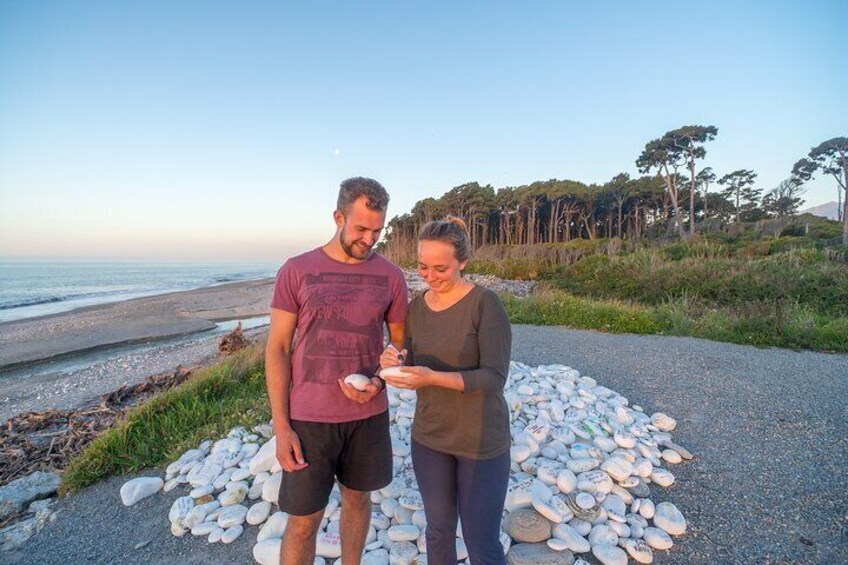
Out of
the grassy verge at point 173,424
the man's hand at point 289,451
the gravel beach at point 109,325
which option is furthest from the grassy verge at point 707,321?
the gravel beach at point 109,325

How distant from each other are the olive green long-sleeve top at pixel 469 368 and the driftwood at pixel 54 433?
438 cm

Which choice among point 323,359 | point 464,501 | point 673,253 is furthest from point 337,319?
A: point 673,253

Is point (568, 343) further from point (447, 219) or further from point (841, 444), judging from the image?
point (447, 219)

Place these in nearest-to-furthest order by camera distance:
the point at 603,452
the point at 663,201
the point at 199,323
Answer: the point at 603,452
the point at 199,323
the point at 663,201

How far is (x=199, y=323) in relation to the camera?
51.0 feet

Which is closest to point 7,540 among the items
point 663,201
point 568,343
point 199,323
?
point 568,343

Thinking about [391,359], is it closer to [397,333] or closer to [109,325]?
[397,333]

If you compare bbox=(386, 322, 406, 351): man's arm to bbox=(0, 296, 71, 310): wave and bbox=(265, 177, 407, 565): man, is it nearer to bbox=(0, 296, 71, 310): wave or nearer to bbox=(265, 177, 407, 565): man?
bbox=(265, 177, 407, 565): man

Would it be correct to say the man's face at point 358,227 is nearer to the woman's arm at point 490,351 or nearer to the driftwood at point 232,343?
the woman's arm at point 490,351

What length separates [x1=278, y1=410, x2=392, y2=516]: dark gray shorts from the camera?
2.01 metres

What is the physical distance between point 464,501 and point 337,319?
3.51ft

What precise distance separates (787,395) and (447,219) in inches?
221

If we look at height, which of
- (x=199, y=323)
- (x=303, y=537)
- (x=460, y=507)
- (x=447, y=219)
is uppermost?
(x=447, y=219)

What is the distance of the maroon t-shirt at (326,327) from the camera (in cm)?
205
